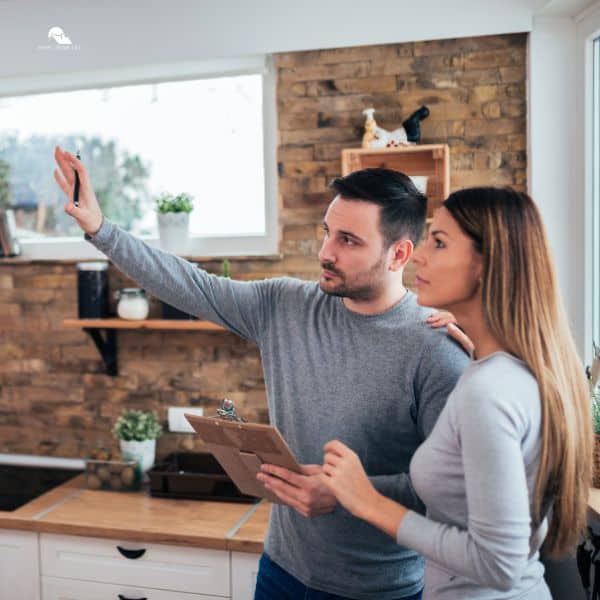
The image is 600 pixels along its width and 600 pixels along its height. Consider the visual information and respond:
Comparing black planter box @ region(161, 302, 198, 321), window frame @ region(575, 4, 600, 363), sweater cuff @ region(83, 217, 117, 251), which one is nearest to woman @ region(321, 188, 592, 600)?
sweater cuff @ region(83, 217, 117, 251)

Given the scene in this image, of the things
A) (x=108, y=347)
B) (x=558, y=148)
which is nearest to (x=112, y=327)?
(x=108, y=347)

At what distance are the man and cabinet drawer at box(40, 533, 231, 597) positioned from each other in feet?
2.35

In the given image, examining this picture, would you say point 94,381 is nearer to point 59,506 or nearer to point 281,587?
point 59,506

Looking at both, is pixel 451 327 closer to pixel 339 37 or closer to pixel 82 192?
→ pixel 82 192

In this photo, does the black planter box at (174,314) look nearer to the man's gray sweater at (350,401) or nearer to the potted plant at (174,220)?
the potted plant at (174,220)

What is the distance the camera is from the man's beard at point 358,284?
155cm

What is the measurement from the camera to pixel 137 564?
7.77 ft

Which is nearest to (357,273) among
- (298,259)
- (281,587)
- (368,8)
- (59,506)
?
(281,587)

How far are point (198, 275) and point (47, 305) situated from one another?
61.4 inches

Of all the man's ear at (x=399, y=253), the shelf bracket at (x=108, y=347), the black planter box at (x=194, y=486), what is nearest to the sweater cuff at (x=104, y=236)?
the man's ear at (x=399, y=253)

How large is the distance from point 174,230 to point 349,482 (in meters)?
1.79

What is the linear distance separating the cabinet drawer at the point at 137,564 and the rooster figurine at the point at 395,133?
4.77 ft

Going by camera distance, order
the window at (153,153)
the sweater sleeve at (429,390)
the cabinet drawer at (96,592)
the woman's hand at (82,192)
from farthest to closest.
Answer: the window at (153,153) → the cabinet drawer at (96,592) → the woman's hand at (82,192) → the sweater sleeve at (429,390)

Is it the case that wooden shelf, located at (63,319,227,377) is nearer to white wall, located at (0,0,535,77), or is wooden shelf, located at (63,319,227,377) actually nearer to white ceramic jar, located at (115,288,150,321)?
white ceramic jar, located at (115,288,150,321)
